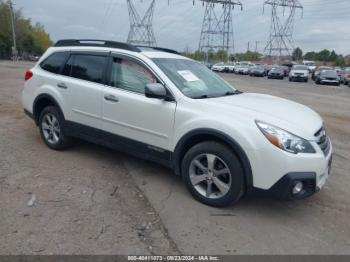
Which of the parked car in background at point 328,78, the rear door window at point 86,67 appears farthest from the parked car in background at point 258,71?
the rear door window at point 86,67

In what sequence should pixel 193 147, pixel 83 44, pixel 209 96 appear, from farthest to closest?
pixel 83 44
pixel 209 96
pixel 193 147

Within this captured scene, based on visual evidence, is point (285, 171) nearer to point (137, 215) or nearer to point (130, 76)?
point (137, 215)

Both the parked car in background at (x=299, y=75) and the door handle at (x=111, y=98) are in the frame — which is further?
the parked car in background at (x=299, y=75)

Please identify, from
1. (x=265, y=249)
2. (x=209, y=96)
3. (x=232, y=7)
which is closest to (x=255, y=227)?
(x=265, y=249)

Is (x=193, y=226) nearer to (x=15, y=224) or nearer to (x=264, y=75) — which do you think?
(x=15, y=224)

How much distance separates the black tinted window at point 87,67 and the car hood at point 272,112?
1.76 meters

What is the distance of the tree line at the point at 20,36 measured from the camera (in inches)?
2948

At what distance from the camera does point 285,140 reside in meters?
3.47

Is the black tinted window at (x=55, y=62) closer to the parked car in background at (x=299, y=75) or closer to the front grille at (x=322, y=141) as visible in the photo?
the front grille at (x=322, y=141)

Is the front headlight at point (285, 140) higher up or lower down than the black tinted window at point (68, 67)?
lower down

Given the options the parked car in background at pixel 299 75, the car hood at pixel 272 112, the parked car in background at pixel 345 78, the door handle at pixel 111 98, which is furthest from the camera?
the parked car in background at pixel 299 75

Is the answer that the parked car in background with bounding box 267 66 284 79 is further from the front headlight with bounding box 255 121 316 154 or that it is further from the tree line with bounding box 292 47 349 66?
the tree line with bounding box 292 47 349 66

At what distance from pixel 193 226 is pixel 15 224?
1.78 m

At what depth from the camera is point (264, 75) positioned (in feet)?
145
